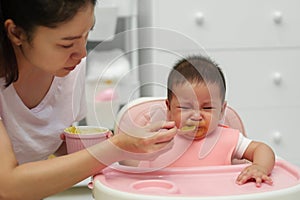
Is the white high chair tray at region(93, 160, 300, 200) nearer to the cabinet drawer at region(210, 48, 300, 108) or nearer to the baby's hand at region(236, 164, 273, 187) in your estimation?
the baby's hand at region(236, 164, 273, 187)

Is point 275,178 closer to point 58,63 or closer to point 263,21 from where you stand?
point 58,63

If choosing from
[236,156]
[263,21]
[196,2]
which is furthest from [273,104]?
[236,156]

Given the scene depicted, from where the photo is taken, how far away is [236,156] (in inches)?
35.9

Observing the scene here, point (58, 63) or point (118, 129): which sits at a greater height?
point (58, 63)

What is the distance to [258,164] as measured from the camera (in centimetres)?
81

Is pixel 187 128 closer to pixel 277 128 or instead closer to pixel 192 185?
pixel 192 185

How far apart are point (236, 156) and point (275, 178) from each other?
0.13 m

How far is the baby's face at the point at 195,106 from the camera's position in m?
0.84

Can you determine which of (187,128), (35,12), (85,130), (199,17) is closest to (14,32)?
(35,12)

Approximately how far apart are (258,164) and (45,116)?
41cm

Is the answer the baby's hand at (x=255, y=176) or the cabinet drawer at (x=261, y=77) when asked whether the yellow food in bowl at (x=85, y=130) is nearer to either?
the baby's hand at (x=255, y=176)

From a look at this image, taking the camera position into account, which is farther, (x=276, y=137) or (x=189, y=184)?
(x=276, y=137)

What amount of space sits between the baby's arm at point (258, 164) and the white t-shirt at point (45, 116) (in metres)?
0.36

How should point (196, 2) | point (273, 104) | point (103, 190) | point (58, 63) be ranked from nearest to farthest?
point (103, 190) → point (58, 63) → point (196, 2) → point (273, 104)
